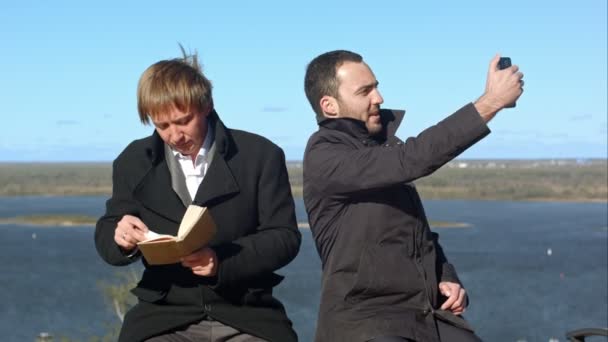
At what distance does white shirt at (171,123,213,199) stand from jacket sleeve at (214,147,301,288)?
0.19 m

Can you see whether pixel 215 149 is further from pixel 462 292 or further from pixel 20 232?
pixel 20 232

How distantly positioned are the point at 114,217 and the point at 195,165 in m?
0.30

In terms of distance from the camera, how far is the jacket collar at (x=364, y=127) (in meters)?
2.97

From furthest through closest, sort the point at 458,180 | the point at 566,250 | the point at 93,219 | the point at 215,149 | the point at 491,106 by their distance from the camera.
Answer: the point at 458,180
the point at 93,219
the point at 566,250
the point at 215,149
the point at 491,106

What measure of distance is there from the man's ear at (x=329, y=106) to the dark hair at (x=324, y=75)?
0.05ft

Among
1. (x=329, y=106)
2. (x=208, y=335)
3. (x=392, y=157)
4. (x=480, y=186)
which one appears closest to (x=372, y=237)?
(x=392, y=157)

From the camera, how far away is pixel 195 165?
115 inches

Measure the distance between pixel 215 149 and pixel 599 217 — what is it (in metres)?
71.6

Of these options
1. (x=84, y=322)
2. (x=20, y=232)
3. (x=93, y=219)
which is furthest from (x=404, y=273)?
(x=93, y=219)

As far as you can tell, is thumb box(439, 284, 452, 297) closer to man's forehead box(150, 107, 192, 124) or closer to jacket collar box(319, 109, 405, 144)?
jacket collar box(319, 109, 405, 144)

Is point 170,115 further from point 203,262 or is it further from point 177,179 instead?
point 203,262

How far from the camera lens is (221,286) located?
9.06 ft

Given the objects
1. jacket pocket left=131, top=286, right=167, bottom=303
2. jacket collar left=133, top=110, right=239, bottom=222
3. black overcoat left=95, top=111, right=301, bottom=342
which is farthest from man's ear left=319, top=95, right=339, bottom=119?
jacket pocket left=131, top=286, right=167, bottom=303

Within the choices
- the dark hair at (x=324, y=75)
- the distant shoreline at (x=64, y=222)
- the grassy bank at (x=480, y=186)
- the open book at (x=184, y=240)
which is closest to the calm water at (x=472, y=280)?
the distant shoreline at (x=64, y=222)
